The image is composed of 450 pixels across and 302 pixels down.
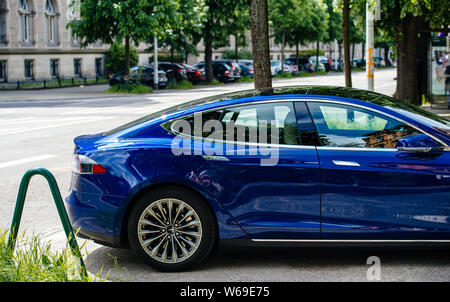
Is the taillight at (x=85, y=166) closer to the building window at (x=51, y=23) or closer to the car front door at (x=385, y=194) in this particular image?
the car front door at (x=385, y=194)

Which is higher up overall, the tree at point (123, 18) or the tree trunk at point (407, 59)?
the tree at point (123, 18)

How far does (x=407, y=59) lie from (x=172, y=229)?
17285 millimetres

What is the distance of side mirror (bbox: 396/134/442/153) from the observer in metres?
5.18

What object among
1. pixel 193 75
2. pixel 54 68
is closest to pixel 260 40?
pixel 193 75

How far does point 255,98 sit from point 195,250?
1322mm

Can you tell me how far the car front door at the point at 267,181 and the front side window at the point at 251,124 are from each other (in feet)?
0.04

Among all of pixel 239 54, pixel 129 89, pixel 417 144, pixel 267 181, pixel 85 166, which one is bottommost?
pixel 267 181

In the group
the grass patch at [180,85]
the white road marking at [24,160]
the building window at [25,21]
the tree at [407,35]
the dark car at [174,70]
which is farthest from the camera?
the building window at [25,21]

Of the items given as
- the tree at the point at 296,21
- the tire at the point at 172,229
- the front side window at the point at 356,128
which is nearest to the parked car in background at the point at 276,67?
the tree at the point at 296,21

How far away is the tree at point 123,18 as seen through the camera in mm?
33812

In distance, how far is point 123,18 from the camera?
3391cm

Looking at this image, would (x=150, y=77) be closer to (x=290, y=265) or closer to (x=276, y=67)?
(x=276, y=67)

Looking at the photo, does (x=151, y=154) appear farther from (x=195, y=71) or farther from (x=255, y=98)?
(x=195, y=71)

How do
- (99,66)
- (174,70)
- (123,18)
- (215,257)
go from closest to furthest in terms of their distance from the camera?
(215,257)
(123,18)
(174,70)
(99,66)
